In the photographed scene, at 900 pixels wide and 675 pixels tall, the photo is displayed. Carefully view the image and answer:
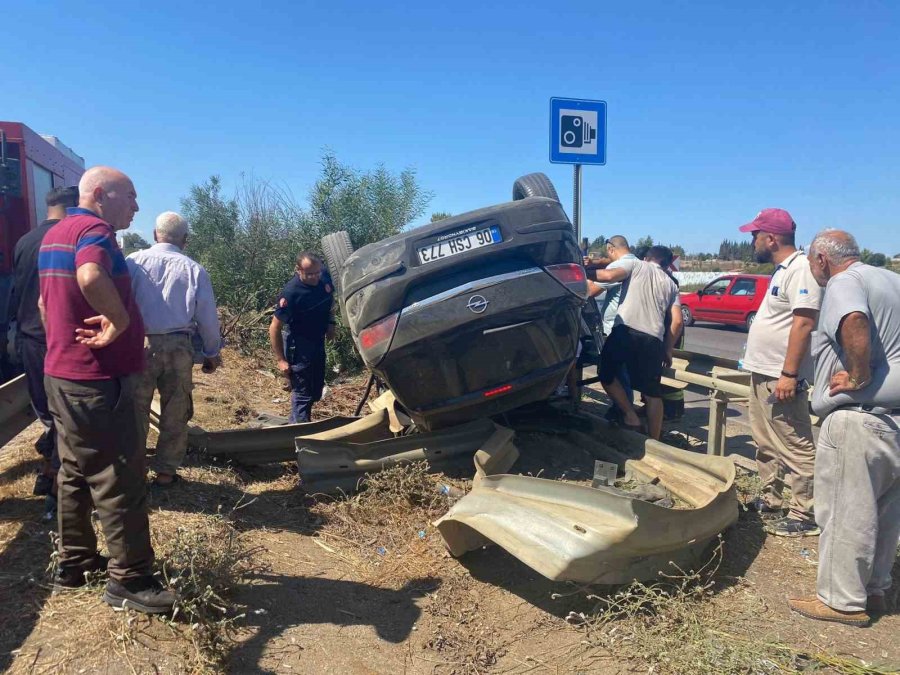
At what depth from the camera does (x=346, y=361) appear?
9.39m

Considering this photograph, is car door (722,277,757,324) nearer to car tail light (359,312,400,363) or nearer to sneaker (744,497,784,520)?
sneaker (744,497,784,520)

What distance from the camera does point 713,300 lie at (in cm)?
1906

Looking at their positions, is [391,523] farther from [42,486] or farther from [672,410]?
[672,410]

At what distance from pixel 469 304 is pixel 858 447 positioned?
1960 millimetres

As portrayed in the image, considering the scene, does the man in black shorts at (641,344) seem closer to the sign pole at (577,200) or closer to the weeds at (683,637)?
the sign pole at (577,200)

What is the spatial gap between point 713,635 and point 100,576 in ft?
8.98

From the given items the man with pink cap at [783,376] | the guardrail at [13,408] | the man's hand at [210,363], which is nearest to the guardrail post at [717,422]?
the man with pink cap at [783,376]

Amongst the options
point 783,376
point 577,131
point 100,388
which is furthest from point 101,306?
point 577,131

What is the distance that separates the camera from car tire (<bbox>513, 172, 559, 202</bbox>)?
451 centimetres

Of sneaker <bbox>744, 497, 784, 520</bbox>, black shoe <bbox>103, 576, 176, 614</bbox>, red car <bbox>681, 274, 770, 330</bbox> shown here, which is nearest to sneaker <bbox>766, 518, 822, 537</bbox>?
sneaker <bbox>744, 497, 784, 520</bbox>

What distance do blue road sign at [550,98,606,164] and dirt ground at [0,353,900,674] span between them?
321cm

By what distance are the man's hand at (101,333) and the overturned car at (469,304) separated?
50.7 inches

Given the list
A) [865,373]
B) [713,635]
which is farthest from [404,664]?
[865,373]

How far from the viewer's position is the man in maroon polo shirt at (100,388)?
268 cm
